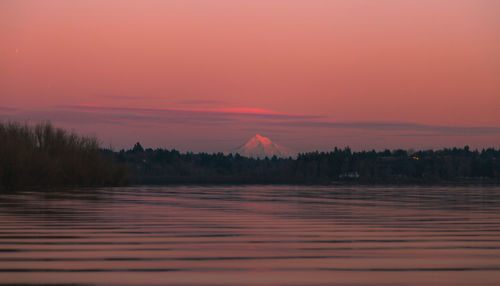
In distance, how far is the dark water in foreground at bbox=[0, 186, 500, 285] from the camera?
6641 millimetres

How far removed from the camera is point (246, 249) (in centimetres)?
877

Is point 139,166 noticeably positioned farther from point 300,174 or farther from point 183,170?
point 300,174

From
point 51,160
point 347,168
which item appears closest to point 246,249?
point 51,160

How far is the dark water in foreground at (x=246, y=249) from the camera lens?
261 inches

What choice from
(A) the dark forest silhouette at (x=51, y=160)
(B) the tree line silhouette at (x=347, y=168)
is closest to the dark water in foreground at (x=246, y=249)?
(A) the dark forest silhouette at (x=51, y=160)

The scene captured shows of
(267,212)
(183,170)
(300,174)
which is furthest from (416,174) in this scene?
(267,212)

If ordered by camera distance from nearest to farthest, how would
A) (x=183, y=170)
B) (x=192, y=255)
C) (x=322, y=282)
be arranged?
(x=322, y=282), (x=192, y=255), (x=183, y=170)

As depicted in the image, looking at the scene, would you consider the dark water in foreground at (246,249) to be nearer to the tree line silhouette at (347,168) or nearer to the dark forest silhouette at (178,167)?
the dark forest silhouette at (178,167)

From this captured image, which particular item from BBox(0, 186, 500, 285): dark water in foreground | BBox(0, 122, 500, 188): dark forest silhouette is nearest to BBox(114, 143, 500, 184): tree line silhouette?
BBox(0, 122, 500, 188): dark forest silhouette

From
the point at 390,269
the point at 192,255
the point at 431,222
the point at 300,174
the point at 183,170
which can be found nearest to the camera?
the point at 390,269

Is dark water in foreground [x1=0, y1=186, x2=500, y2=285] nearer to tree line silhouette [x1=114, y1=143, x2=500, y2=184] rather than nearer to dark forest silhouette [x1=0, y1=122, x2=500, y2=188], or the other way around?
dark forest silhouette [x1=0, y1=122, x2=500, y2=188]

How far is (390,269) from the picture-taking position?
7.13m

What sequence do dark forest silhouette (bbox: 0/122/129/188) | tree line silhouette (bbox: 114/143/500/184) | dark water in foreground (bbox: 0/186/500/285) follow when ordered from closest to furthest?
1. dark water in foreground (bbox: 0/186/500/285)
2. dark forest silhouette (bbox: 0/122/129/188)
3. tree line silhouette (bbox: 114/143/500/184)

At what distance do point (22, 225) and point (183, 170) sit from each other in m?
77.5
